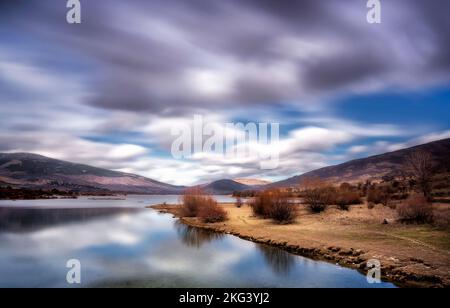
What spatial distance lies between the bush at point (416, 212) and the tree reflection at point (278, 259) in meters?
13.1

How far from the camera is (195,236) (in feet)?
103

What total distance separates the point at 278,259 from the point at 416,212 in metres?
15.3

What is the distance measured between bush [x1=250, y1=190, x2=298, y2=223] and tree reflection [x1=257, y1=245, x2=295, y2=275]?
13.4 meters

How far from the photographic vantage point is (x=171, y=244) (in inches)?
1057

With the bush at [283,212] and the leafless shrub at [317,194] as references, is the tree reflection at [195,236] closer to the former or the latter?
the bush at [283,212]

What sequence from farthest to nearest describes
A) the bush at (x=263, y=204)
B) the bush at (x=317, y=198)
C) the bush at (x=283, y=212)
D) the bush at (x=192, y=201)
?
the bush at (x=192, y=201) → the bush at (x=317, y=198) → the bush at (x=263, y=204) → the bush at (x=283, y=212)

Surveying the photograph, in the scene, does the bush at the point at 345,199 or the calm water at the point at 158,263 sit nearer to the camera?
the calm water at the point at 158,263

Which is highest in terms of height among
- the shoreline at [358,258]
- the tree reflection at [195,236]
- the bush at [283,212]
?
the bush at [283,212]

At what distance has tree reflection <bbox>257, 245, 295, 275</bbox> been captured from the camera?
59.8 ft

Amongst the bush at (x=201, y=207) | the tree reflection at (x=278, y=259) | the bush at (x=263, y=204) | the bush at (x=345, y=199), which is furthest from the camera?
the bush at (x=345, y=199)

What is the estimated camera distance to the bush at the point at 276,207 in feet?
124

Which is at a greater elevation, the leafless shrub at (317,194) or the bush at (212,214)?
the leafless shrub at (317,194)

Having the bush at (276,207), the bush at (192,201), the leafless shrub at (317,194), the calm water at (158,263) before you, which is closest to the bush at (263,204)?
the bush at (276,207)
